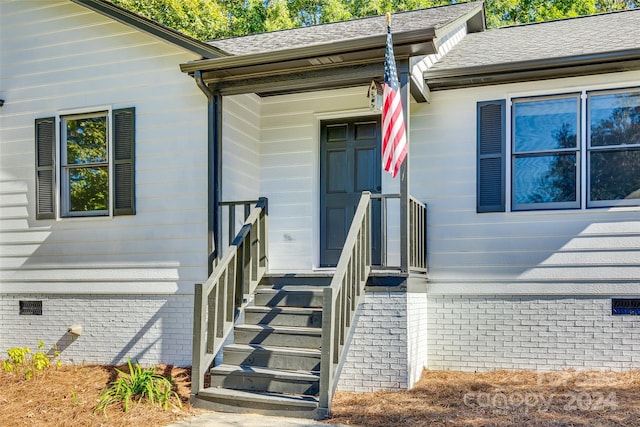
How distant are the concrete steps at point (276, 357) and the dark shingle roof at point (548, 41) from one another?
117 inches

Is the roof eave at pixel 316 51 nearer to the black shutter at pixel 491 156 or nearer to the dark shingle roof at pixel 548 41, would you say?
the dark shingle roof at pixel 548 41

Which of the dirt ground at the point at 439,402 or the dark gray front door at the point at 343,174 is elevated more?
the dark gray front door at the point at 343,174

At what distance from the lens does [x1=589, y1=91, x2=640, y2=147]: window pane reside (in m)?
6.29

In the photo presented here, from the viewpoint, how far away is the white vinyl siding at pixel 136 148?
22.8 ft

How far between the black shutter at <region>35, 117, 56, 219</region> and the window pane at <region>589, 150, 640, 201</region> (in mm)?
6204

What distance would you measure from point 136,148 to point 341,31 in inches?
126

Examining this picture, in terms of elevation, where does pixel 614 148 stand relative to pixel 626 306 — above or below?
above

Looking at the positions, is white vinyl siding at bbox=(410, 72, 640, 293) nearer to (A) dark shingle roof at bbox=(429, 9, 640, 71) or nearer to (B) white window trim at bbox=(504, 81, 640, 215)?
(B) white window trim at bbox=(504, 81, 640, 215)

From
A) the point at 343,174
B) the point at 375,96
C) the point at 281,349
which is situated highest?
the point at 375,96

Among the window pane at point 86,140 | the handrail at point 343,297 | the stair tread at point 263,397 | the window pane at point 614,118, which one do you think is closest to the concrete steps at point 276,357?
the stair tread at point 263,397

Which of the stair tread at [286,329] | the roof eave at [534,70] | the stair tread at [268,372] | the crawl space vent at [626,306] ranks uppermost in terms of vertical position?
the roof eave at [534,70]

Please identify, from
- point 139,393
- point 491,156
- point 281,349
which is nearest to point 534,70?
point 491,156

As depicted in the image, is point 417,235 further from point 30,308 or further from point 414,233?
point 30,308

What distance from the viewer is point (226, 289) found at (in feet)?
18.7
